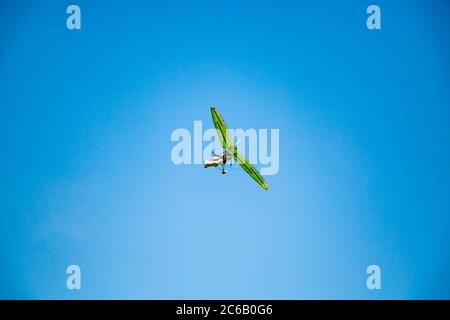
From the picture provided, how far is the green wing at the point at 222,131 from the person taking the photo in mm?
29141

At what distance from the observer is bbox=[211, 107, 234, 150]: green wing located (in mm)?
29141

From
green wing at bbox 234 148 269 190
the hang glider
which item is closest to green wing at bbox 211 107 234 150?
the hang glider

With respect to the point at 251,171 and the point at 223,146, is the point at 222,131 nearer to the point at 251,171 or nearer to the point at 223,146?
the point at 223,146

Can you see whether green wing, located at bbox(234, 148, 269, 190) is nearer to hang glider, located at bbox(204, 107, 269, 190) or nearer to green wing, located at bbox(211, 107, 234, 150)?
hang glider, located at bbox(204, 107, 269, 190)

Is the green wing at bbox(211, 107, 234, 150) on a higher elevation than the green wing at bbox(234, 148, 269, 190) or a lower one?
higher

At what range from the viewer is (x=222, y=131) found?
29.4 meters

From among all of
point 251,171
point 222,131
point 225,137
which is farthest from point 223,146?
point 251,171
